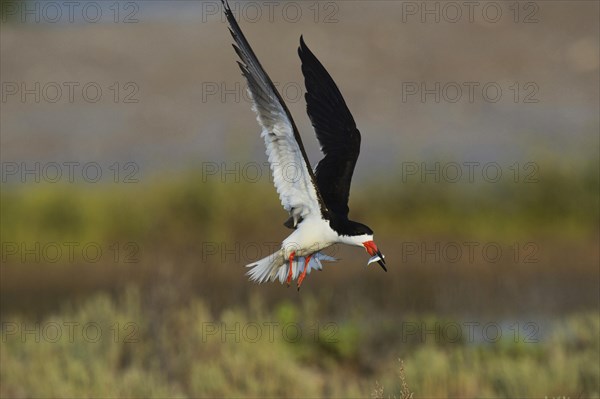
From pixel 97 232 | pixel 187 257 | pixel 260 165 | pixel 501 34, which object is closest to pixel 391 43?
pixel 501 34

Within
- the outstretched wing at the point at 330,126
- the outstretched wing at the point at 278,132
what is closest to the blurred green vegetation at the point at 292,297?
the outstretched wing at the point at 330,126

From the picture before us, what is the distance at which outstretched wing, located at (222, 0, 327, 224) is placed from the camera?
7258mm

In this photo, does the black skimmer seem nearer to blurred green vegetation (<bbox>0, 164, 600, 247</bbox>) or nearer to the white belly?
the white belly

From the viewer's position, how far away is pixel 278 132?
7.45 m

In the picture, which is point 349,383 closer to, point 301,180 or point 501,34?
point 301,180

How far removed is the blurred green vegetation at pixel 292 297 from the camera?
10281mm

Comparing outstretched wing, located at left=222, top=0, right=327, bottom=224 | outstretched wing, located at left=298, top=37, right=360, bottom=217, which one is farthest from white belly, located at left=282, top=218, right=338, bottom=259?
outstretched wing, located at left=298, top=37, right=360, bottom=217

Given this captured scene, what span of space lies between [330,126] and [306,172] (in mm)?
1480

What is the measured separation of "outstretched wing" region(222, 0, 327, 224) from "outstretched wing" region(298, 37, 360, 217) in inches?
32.3

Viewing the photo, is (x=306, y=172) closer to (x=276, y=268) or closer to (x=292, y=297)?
(x=276, y=268)

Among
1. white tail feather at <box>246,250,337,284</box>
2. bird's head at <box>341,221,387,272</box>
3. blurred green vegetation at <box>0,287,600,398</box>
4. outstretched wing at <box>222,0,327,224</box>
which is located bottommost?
blurred green vegetation at <box>0,287,600,398</box>

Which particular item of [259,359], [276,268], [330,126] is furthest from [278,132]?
[259,359]

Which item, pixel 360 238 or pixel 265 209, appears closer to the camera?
pixel 360 238

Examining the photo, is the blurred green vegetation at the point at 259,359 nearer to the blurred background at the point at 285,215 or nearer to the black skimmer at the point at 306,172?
the blurred background at the point at 285,215
